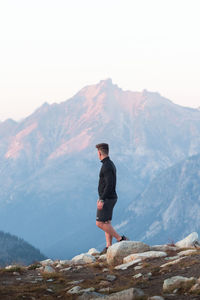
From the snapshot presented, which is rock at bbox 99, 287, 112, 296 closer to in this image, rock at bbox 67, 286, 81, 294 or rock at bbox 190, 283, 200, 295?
rock at bbox 67, 286, 81, 294

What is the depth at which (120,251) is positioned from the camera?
1600 cm

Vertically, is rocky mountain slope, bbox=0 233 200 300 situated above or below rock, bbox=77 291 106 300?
above

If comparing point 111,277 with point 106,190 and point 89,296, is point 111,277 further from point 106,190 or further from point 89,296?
point 106,190

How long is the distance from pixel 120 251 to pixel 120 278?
116 inches

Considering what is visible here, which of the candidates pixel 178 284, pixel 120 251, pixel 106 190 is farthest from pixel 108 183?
pixel 178 284

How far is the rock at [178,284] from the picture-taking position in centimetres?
1051

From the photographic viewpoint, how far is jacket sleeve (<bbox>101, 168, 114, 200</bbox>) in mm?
16641

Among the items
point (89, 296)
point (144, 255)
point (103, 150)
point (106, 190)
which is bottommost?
point (89, 296)

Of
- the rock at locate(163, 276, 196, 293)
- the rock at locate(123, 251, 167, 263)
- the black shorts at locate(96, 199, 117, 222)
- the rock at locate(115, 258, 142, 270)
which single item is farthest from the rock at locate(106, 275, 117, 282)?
the black shorts at locate(96, 199, 117, 222)

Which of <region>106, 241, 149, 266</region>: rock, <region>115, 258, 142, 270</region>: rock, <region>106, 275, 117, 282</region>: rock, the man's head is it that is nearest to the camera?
<region>106, 275, 117, 282</region>: rock

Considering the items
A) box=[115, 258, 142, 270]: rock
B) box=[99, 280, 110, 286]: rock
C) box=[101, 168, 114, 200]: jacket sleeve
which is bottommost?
box=[99, 280, 110, 286]: rock

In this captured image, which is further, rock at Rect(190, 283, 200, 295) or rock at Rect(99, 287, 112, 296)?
rock at Rect(99, 287, 112, 296)

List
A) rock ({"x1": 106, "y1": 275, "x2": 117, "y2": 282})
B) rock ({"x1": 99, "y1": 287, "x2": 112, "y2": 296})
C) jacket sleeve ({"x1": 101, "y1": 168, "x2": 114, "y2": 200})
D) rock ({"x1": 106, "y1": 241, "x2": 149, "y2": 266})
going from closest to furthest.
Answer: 1. rock ({"x1": 99, "y1": 287, "x2": 112, "y2": 296})
2. rock ({"x1": 106, "y1": 275, "x2": 117, "y2": 282})
3. rock ({"x1": 106, "y1": 241, "x2": 149, "y2": 266})
4. jacket sleeve ({"x1": 101, "y1": 168, "x2": 114, "y2": 200})

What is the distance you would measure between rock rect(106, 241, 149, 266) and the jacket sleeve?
161cm
